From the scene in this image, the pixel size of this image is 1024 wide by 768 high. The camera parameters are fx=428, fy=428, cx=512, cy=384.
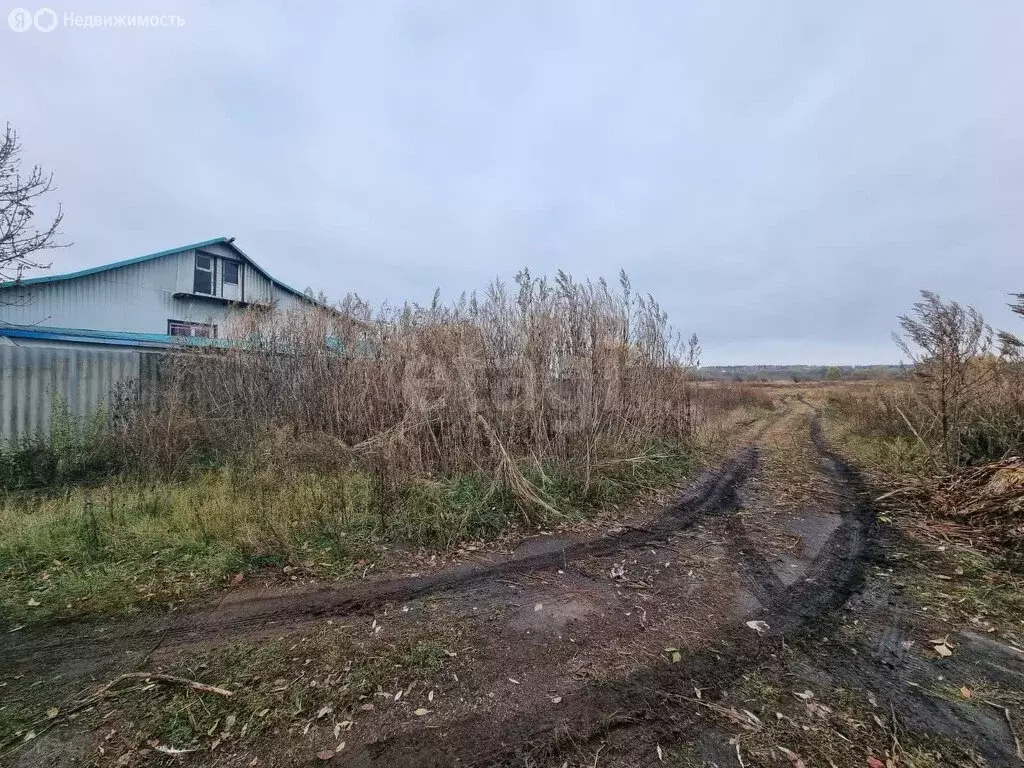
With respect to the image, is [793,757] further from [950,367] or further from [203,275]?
[203,275]

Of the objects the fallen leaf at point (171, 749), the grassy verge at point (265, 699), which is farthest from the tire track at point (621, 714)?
the fallen leaf at point (171, 749)

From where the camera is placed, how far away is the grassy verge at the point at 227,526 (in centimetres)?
358

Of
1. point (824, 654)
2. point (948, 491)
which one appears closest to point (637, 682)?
point (824, 654)

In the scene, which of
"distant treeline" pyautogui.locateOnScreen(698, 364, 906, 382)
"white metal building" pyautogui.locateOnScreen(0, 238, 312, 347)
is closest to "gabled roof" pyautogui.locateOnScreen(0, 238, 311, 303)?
"white metal building" pyautogui.locateOnScreen(0, 238, 312, 347)

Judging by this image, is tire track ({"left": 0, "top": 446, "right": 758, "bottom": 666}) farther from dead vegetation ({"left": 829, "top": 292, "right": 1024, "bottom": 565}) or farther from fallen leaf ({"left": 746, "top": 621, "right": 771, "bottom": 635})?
dead vegetation ({"left": 829, "top": 292, "right": 1024, "bottom": 565})

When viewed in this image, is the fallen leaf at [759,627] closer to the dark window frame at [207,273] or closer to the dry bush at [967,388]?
the dry bush at [967,388]

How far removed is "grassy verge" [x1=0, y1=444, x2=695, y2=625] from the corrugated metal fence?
178cm

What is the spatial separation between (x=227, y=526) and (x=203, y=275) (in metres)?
17.5

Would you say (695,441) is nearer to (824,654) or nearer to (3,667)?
(824,654)

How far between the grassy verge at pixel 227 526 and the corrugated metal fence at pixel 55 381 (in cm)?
178

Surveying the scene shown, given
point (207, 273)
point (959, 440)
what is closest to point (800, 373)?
point (959, 440)

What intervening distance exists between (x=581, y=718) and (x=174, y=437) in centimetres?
654

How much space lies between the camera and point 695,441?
33.1 feet

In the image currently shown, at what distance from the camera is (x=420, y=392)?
6.13 meters
